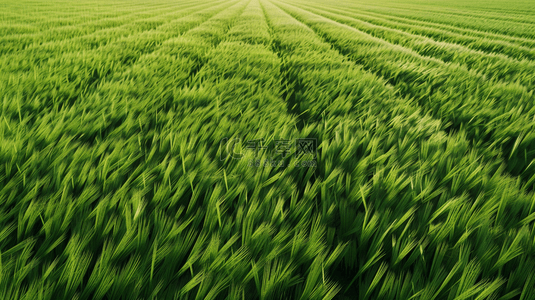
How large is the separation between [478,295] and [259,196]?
1.82 ft

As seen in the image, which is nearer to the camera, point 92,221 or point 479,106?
point 92,221

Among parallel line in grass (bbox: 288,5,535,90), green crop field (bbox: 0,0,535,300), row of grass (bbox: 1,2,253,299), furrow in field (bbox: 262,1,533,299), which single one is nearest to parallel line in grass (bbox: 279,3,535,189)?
green crop field (bbox: 0,0,535,300)

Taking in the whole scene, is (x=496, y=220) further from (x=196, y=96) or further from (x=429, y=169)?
(x=196, y=96)

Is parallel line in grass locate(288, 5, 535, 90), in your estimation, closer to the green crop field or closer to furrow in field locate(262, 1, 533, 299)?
the green crop field

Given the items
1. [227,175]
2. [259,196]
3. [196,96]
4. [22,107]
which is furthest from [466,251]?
[22,107]

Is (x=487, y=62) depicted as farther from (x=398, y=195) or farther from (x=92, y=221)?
(x=92, y=221)

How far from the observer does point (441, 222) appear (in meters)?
0.71

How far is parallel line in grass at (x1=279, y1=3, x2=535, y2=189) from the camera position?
1.21m

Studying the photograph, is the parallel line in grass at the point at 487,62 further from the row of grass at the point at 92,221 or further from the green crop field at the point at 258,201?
the row of grass at the point at 92,221

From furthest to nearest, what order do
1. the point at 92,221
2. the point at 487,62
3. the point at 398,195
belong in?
the point at 487,62 → the point at 398,195 → the point at 92,221

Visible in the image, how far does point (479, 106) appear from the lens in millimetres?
1619

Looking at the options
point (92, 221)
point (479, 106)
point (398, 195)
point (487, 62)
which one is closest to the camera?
point (92, 221)

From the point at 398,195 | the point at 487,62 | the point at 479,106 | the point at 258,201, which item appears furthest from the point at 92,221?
the point at 487,62

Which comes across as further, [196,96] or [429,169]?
[196,96]
